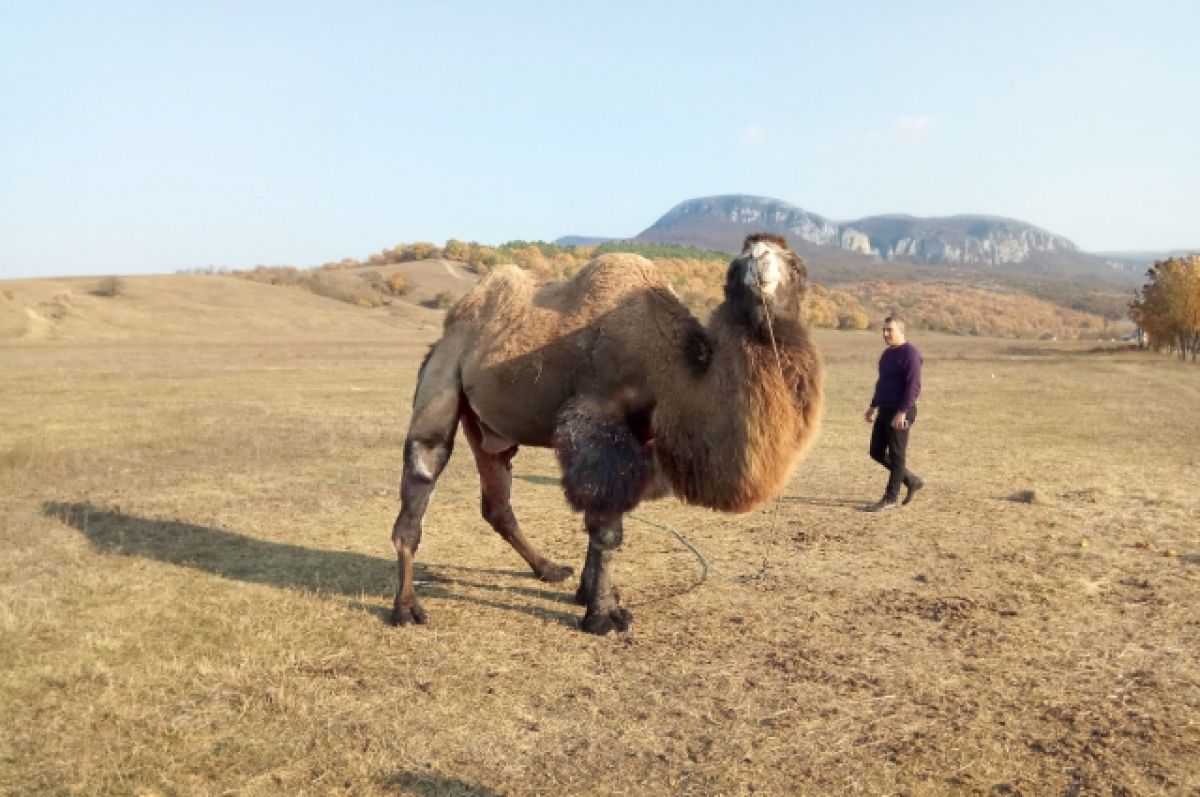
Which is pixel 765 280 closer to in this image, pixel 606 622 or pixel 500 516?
pixel 606 622

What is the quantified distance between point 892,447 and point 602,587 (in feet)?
16.9

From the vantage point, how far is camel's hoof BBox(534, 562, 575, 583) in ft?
24.3

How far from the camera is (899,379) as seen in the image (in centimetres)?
983

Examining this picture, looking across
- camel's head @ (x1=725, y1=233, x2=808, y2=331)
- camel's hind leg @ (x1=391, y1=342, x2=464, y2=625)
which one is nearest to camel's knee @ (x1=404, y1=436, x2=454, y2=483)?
camel's hind leg @ (x1=391, y1=342, x2=464, y2=625)

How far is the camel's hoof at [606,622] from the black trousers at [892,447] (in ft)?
16.3

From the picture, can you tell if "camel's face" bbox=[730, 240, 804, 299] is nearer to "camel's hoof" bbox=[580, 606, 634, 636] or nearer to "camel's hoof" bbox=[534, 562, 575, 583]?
"camel's hoof" bbox=[580, 606, 634, 636]

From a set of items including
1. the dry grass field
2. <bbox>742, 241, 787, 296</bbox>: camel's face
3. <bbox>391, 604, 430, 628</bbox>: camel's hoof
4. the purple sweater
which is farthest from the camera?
the purple sweater

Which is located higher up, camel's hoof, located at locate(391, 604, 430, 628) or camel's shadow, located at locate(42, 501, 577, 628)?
camel's hoof, located at locate(391, 604, 430, 628)

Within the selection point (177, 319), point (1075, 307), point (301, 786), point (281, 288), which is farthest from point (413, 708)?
point (1075, 307)

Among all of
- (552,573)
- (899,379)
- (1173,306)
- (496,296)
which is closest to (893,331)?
(899,379)

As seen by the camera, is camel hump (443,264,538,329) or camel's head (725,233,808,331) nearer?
camel's head (725,233,808,331)

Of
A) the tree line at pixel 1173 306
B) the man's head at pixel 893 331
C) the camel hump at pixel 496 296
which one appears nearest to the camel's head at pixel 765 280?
the camel hump at pixel 496 296

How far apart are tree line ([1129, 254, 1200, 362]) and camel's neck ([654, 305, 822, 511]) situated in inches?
1840

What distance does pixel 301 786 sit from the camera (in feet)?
13.5
